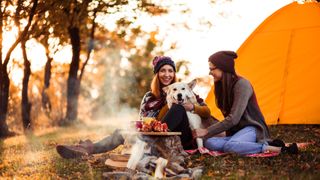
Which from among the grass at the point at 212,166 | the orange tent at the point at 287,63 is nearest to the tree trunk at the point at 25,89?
the orange tent at the point at 287,63

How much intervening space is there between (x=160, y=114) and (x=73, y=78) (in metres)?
11.1

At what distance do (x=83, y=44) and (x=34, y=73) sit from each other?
8.76 ft

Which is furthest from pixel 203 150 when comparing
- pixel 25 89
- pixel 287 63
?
pixel 25 89

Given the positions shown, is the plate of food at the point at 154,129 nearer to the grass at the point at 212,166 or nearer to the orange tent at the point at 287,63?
the grass at the point at 212,166

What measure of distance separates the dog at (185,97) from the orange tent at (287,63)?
3.49 metres

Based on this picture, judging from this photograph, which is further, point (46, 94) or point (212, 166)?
point (46, 94)

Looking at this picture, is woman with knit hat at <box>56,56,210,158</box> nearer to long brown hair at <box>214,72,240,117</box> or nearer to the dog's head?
the dog's head

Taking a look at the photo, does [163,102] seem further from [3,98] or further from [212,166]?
[3,98]

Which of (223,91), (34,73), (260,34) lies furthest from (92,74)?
(223,91)

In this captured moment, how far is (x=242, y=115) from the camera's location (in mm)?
6078

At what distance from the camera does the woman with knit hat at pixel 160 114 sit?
5814mm

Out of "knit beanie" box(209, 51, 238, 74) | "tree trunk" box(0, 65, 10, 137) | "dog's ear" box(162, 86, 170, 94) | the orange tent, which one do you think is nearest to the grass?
"dog's ear" box(162, 86, 170, 94)

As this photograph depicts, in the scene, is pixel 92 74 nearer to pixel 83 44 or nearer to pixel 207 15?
pixel 83 44

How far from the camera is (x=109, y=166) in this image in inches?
225
